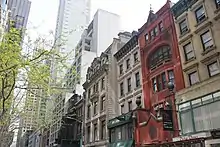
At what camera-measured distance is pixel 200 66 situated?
1952 centimetres

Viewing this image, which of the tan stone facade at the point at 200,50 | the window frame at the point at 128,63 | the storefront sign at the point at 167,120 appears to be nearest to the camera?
the tan stone facade at the point at 200,50

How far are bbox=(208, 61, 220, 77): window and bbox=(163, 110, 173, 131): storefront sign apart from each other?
4632 millimetres

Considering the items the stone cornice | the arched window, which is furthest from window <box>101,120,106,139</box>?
Answer: the stone cornice

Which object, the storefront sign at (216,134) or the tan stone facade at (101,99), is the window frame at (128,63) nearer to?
the tan stone facade at (101,99)

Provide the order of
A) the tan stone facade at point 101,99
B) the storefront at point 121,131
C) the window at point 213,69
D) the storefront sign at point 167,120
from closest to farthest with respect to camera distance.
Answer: the window at point 213,69 < the storefront sign at point 167,120 < the storefront at point 121,131 < the tan stone facade at point 101,99

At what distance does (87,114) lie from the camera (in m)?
38.9

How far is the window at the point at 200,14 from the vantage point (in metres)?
20.3

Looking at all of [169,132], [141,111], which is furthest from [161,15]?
[169,132]

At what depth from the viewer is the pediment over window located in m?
23.8

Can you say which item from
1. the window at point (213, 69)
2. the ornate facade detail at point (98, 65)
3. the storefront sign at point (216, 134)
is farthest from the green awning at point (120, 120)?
the storefront sign at point (216, 134)

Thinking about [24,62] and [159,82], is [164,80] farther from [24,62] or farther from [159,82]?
[24,62]

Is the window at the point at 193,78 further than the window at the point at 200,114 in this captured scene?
Yes

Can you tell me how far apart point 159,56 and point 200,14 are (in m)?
6.28

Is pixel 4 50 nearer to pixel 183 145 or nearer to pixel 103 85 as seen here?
pixel 183 145
